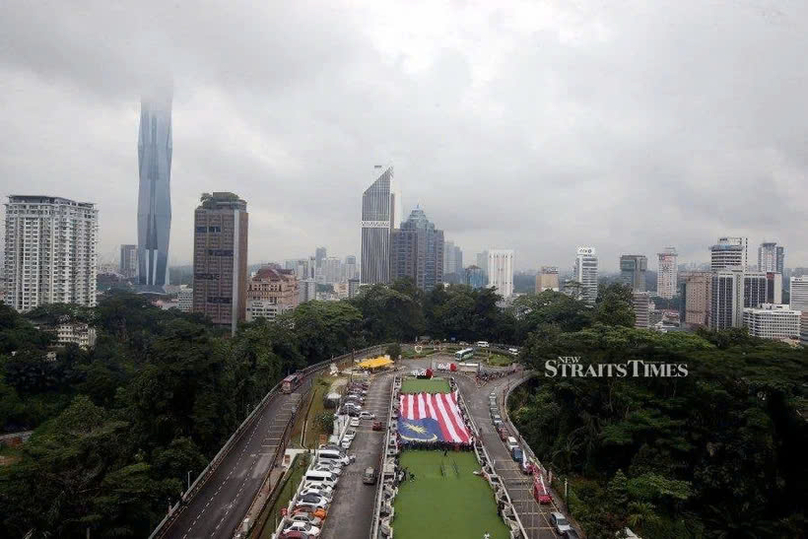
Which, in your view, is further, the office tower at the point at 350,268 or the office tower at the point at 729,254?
the office tower at the point at 350,268

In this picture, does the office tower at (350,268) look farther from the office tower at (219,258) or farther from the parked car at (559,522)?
the parked car at (559,522)

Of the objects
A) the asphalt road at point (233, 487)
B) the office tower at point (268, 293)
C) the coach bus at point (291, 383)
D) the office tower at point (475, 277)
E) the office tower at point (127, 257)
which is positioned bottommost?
the asphalt road at point (233, 487)

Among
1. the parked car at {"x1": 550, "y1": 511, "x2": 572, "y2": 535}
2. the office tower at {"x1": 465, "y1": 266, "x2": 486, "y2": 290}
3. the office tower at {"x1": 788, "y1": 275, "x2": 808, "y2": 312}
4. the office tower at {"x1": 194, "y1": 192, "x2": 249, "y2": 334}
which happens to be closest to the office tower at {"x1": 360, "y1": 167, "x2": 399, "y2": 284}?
the office tower at {"x1": 194, "y1": 192, "x2": 249, "y2": 334}

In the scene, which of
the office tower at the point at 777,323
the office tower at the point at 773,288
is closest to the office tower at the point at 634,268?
the office tower at the point at 773,288

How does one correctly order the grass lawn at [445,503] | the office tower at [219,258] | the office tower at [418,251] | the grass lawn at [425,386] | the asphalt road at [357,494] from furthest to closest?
the office tower at [418,251] → the office tower at [219,258] → the grass lawn at [425,386] → the asphalt road at [357,494] → the grass lawn at [445,503]

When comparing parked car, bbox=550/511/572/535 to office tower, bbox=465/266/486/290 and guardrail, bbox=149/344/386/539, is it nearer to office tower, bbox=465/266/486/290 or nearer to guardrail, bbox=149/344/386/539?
guardrail, bbox=149/344/386/539

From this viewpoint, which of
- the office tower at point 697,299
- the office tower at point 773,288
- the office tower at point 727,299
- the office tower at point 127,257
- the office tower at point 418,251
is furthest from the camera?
the office tower at point 127,257

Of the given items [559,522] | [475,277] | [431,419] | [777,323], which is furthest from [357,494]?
[475,277]
